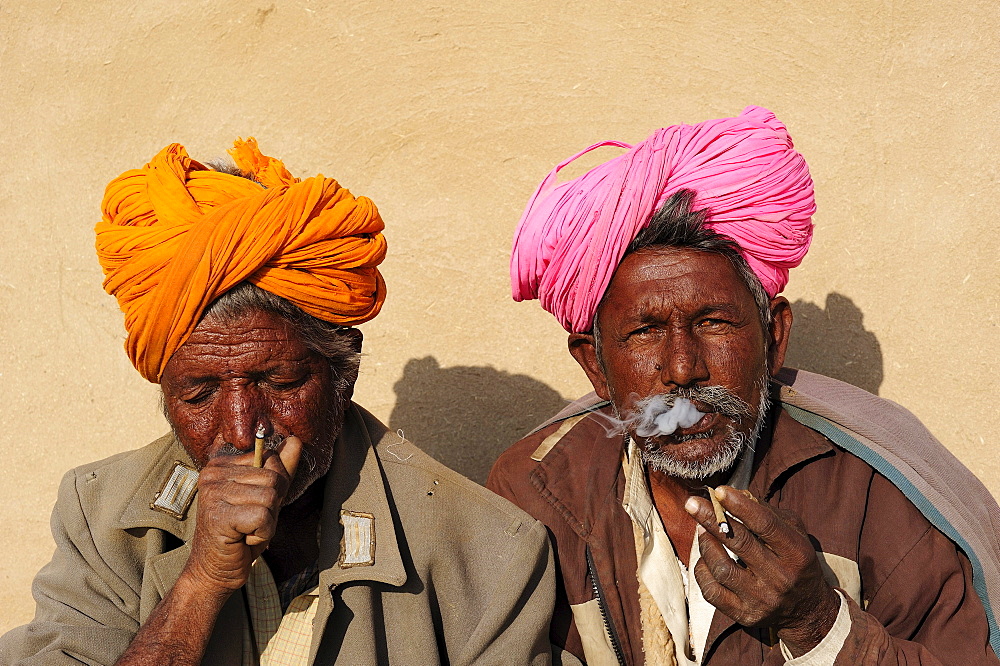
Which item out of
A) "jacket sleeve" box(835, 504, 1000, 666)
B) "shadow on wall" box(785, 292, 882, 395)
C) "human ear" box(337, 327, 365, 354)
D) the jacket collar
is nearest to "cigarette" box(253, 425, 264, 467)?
the jacket collar

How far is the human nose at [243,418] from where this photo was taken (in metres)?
3.06

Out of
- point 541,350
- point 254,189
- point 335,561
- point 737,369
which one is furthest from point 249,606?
point 541,350

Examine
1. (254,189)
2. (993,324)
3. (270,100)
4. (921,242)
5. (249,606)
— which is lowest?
(249,606)

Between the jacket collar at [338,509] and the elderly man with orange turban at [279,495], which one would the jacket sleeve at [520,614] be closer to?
the elderly man with orange turban at [279,495]

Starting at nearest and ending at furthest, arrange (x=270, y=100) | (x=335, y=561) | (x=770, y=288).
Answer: (x=335, y=561) < (x=770, y=288) < (x=270, y=100)

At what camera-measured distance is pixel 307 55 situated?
5.80m

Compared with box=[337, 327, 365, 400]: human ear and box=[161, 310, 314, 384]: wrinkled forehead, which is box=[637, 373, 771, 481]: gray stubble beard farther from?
box=[161, 310, 314, 384]: wrinkled forehead

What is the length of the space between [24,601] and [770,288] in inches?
155

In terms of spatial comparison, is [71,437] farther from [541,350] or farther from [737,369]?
[737,369]

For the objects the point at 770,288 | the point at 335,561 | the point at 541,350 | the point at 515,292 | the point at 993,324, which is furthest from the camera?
the point at 541,350

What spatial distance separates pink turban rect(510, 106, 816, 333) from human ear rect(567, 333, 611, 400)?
0.22 feet

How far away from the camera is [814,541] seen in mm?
3365

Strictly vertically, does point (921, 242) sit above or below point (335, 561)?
above

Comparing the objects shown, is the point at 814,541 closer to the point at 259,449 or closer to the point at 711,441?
the point at 711,441
